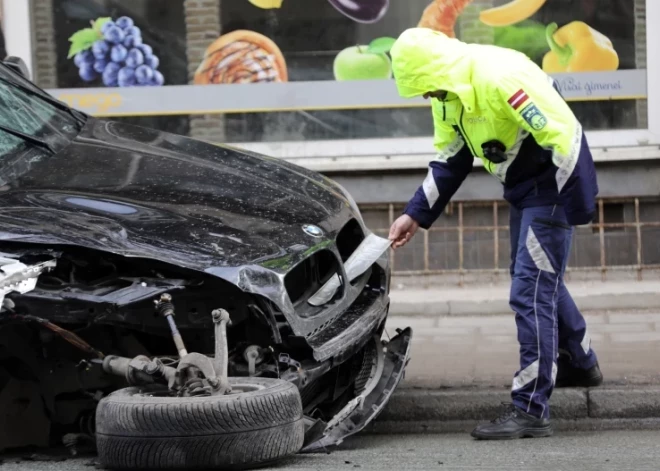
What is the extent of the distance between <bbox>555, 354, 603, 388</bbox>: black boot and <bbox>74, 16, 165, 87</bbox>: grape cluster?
5128 mm

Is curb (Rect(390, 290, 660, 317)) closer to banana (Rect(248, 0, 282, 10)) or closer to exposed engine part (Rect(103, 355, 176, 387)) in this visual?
banana (Rect(248, 0, 282, 10))

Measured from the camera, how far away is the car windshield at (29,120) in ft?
17.2

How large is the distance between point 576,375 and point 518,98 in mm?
1557

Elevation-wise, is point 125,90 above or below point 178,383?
above

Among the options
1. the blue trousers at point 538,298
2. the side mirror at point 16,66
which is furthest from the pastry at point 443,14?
the blue trousers at point 538,298

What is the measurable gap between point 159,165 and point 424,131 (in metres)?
4.89

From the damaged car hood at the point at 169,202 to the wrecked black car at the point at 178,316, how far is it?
0.01 meters

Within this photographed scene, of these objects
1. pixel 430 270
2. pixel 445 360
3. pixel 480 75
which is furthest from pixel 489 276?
pixel 480 75

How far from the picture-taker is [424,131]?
9781mm

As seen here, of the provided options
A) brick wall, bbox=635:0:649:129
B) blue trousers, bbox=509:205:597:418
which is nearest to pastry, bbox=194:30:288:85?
brick wall, bbox=635:0:649:129

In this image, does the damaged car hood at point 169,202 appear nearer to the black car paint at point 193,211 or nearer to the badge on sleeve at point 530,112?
the black car paint at point 193,211

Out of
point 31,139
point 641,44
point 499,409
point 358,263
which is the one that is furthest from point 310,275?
point 641,44

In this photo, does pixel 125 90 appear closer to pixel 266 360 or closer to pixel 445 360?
pixel 445 360

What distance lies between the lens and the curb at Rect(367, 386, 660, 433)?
553 centimetres
